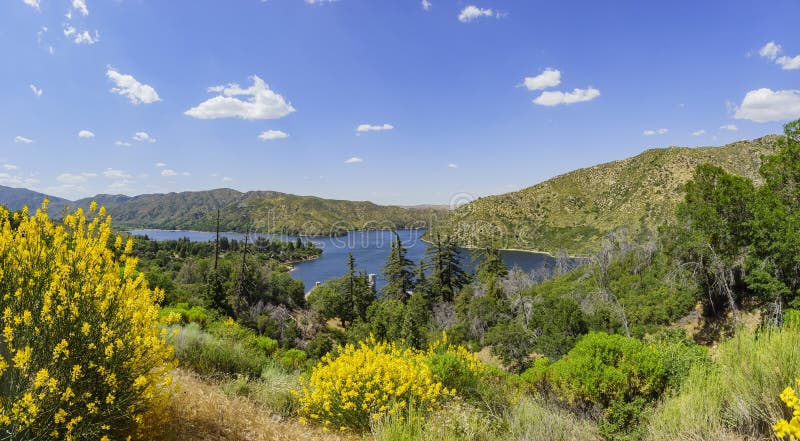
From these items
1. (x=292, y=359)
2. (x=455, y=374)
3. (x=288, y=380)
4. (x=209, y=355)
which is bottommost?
(x=292, y=359)

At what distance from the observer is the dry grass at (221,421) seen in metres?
3.66

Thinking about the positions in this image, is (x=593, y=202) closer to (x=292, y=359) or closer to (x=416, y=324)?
(x=416, y=324)

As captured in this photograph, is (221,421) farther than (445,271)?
No

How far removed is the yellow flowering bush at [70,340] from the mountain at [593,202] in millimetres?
72051

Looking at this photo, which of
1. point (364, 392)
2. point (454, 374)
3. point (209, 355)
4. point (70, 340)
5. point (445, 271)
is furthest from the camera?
point (445, 271)

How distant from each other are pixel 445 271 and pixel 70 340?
42.8m

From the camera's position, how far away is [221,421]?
160 inches

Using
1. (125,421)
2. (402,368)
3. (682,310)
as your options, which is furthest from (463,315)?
(125,421)

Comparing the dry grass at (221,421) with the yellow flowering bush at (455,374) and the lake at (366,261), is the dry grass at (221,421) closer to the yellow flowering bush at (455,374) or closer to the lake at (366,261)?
the yellow flowering bush at (455,374)

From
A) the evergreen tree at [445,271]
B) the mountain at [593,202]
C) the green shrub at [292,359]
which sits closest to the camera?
the green shrub at [292,359]

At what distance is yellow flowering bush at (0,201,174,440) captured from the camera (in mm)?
2416

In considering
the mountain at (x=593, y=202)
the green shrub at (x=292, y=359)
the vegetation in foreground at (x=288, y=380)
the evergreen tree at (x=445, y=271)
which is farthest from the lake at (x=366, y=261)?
the vegetation in foreground at (x=288, y=380)

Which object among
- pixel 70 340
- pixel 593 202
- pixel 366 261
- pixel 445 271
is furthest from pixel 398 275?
pixel 593 202

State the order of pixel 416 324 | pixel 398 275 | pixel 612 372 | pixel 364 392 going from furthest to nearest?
pixel 398 275, pixel 416 324, pixel 612 372, pixel 364 392
